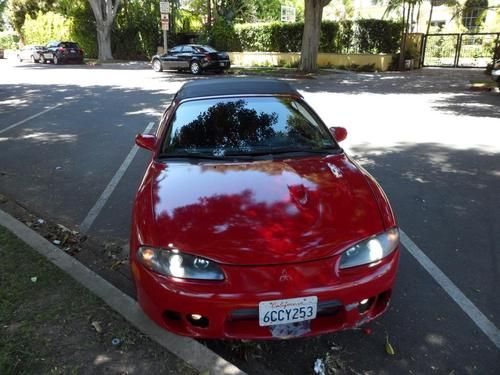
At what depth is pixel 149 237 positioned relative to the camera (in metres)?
2.67

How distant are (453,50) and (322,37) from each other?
768cm

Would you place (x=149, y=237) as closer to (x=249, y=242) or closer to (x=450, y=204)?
(x=249, y=242)

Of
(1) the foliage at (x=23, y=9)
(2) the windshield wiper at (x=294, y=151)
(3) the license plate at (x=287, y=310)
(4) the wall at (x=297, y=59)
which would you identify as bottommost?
(3) the license plate at (x=287, y=310)

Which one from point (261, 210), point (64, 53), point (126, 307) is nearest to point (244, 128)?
point (261, 210)

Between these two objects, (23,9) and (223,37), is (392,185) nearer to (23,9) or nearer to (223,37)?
(223,37)

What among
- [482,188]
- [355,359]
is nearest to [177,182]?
[355,359]

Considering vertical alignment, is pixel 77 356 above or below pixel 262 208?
below

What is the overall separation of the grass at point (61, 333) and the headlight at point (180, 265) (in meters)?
0.55

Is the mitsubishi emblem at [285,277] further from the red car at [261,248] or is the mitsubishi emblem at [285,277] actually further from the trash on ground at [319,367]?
the trash on ground at [319,367]

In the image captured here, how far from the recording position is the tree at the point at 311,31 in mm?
19875

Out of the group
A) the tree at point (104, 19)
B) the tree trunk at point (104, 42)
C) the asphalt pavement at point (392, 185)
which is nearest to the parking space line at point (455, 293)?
the asphalt pavement at point (392, 185)

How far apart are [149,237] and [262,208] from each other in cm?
71

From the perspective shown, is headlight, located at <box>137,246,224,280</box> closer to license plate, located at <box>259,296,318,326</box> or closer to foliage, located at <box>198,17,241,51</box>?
license plate, located at <box>259,296,318,326</box>

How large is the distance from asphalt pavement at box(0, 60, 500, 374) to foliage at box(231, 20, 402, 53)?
11221 millimetres
